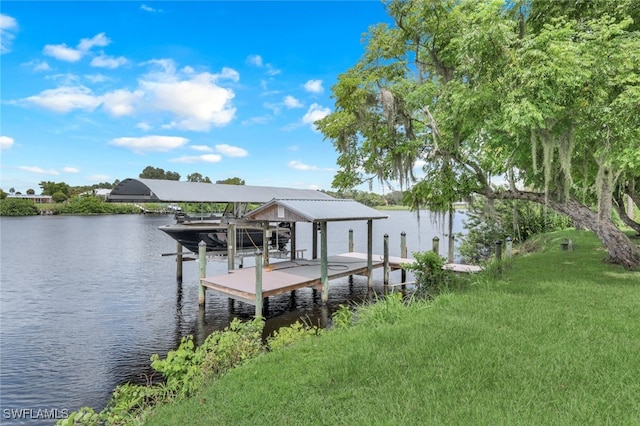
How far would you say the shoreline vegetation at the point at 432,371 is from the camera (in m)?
3.83

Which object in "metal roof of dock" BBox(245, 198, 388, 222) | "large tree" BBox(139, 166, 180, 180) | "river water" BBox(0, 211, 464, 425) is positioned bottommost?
"river water" BBox(0, 211, 464, 425)

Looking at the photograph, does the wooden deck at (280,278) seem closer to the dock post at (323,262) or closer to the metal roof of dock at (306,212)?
the dock post at (323,262)

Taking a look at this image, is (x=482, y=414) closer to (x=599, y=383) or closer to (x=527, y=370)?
(x=527, y=370)

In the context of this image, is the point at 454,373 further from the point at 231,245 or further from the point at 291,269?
the point at 231,245

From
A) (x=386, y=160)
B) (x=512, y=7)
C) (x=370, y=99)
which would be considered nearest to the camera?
(x=512, y=7)

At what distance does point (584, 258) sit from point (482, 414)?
11724mm

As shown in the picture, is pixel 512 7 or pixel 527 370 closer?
pixel 527 370

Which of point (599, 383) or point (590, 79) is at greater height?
point (590, 79)

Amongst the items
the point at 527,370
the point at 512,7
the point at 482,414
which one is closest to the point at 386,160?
the point at 512,7

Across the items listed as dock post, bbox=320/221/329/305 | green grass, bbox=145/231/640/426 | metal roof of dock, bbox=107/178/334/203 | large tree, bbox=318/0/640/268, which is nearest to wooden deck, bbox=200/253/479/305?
dock post, bbox=320/221/329/305

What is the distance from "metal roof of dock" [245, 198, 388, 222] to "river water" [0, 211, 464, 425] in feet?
9.01

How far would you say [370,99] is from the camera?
10.9 m

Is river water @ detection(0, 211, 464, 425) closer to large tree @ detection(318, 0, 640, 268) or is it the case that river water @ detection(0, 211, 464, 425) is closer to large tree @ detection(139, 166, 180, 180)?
large tree @ detection(318, 0, 640, 268)

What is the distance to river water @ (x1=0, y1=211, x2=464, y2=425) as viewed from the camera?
8.00 meters
